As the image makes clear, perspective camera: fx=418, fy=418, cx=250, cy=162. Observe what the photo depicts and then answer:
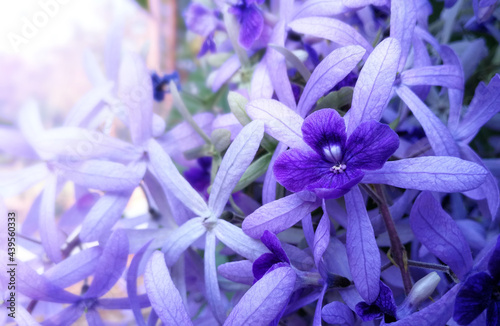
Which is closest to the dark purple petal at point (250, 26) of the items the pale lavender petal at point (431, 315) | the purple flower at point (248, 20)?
the purple flower at point (248, 20)

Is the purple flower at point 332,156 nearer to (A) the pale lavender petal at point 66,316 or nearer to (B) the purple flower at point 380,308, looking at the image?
(B) the purple flower at point 380,308

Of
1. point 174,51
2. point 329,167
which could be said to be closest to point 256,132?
point 329,167

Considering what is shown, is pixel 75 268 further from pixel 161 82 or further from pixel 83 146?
pixel 161 82

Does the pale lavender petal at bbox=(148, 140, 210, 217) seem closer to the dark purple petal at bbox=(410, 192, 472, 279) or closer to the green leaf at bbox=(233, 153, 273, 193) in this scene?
the green leaf at bbox=(233, 153, 273, 193)

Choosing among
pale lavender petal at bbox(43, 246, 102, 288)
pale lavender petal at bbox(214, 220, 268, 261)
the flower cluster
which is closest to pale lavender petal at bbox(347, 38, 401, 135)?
the flower cluster

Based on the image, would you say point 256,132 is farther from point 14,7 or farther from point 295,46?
point 14,7

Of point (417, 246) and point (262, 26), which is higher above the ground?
point (262, 26)
